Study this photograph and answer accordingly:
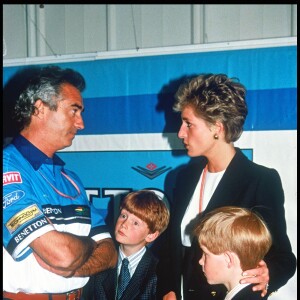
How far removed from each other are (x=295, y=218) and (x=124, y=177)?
115cm

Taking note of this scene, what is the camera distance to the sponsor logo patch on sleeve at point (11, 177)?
1.45 meters

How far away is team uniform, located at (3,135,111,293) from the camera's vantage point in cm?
142

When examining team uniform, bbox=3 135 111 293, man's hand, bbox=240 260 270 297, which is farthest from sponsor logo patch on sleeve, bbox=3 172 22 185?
man's hand, bbox=240 260 270 297

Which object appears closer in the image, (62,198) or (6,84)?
(62,198)

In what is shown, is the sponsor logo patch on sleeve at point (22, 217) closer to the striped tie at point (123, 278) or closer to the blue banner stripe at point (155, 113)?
the striped tie at point (123, 278)

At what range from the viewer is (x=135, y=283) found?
1752mm

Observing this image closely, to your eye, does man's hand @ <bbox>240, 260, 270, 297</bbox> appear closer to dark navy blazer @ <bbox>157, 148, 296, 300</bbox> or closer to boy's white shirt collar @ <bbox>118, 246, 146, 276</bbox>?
dark navy blazer @ <bbox>157, 148, 296, 300</bbox>

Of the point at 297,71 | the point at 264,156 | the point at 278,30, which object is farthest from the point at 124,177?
the point at 278,30

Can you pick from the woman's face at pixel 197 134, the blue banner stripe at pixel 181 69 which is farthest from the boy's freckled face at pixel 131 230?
the blue banner stripe at pixel 181 69

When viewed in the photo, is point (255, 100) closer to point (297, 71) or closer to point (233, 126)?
point (297, 71)

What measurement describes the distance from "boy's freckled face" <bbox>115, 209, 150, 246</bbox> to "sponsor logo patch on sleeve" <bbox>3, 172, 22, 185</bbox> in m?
0.62

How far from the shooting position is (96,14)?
3033 millimetres

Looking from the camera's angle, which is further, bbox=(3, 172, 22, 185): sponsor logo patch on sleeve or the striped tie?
the striped tie

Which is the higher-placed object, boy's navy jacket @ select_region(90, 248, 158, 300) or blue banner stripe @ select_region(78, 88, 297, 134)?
blue banner stripe @ select_region(78, 88, 297, 134)
